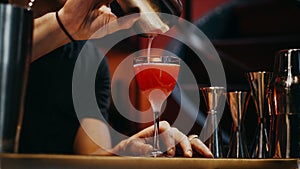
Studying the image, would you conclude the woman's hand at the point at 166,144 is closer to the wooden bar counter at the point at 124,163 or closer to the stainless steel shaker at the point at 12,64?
the wooden bar counter at the point at 124,163

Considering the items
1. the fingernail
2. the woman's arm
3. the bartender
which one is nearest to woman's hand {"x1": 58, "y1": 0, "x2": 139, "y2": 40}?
the woman's arm

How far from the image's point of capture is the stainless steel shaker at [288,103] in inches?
48.8

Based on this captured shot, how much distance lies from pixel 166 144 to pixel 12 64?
1011 mm

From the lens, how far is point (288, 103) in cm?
124

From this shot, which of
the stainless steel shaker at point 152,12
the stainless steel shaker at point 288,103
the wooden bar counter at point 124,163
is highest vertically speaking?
the stainless steel shaker at point 152,12

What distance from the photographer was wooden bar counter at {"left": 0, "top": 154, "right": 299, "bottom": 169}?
0.68 m

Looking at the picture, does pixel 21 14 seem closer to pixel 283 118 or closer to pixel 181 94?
pixel 283 118

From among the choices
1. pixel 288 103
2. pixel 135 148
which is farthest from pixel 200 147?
pixel 288 103

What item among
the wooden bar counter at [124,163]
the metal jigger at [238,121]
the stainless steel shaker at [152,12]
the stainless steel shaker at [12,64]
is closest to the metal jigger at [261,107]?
the metal jigger at [238,121]

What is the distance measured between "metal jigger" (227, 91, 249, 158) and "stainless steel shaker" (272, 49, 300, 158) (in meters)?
0.26

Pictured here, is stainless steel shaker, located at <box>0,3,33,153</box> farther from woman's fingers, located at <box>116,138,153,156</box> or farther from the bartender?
the bartender

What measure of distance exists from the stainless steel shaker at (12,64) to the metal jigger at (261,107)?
0.96 metres

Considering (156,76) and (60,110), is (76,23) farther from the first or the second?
(60,110)

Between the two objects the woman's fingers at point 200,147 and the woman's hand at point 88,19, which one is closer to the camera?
the woman's fingers at point 200,147
